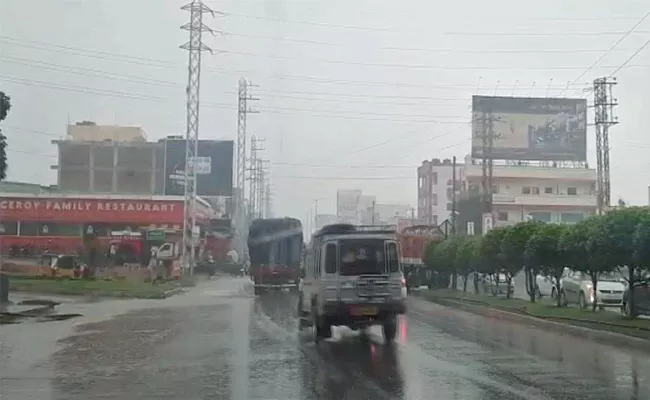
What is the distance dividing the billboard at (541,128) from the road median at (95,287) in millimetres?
30072

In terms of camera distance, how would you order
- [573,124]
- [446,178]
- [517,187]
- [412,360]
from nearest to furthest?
[412,360] < [573,124] < [517,187] < [446,178]

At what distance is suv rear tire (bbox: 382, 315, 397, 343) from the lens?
64.1 feet

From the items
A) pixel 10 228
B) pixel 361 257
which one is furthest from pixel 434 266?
pixel 10 228

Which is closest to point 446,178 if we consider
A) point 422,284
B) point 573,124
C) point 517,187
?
point 517,187

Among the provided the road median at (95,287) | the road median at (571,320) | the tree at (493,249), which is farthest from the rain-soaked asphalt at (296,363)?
the road median at (95,287)

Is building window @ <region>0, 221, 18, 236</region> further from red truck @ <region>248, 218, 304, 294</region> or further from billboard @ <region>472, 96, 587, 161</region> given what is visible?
billboard @ <region>472, 96, 587, 161</region>

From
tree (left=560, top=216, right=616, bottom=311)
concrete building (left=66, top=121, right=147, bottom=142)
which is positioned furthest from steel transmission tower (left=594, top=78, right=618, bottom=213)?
concrete building (left=66, top=121, right=147, bottom=142)

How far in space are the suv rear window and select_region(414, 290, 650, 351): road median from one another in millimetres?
5275

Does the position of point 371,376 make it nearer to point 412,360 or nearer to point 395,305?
point 412,360

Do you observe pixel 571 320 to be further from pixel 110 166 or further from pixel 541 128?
Answer: pixel 110 166

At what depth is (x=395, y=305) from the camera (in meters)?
19.4

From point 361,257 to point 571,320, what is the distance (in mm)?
7314

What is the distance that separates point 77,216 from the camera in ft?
218

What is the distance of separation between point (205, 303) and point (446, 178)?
75.6 m
